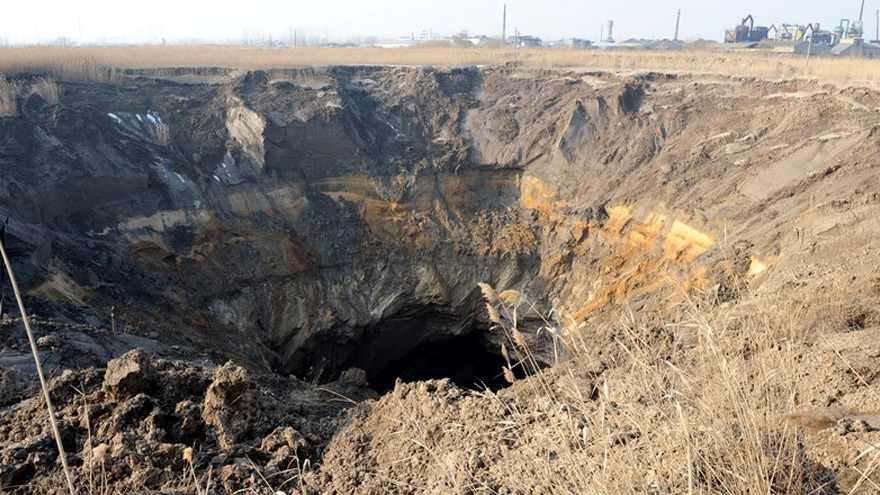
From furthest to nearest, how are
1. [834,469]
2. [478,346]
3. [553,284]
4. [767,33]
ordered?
1. [767,33]
2. [478,346]
3. [553,284]
4. [834,469]

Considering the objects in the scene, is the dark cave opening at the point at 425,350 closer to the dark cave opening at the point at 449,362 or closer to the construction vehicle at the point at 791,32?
the dark cave opening at the point at 449,362

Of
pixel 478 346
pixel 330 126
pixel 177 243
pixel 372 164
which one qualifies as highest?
pixel 330 126

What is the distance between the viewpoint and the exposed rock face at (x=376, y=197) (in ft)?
40.2

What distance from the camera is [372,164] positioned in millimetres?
17766

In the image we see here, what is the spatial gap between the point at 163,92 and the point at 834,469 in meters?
19.6

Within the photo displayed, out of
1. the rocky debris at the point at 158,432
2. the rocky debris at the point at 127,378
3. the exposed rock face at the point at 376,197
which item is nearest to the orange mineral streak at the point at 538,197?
the exposed rock face at the point at 376,197

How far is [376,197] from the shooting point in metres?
17.3

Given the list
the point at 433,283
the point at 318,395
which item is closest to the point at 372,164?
the point at 433,283

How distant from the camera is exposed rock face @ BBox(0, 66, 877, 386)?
12.2 m

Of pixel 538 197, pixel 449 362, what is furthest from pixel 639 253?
pixel 449 362

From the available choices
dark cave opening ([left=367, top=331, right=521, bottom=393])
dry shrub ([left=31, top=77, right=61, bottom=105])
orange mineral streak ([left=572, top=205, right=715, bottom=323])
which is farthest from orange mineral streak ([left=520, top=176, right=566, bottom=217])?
dry shrub ([left=31, top=77, right=61, bottom=105])

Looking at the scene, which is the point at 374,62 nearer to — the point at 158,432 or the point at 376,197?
the point at 376,197

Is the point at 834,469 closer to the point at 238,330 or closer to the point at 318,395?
the point at 318,395

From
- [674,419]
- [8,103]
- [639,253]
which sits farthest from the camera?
[639,253]
